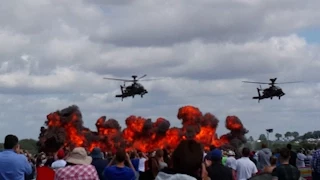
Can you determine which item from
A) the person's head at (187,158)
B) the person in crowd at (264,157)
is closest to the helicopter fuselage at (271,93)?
the person in crowd at (264,157)

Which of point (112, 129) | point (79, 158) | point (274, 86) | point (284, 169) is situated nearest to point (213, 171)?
point (284, 169)

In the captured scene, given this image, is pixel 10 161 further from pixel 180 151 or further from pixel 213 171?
pixel 180 151

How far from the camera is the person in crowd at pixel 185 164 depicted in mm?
5758

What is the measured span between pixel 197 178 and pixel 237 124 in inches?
3487

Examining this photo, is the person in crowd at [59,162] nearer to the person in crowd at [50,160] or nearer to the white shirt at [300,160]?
the person in crowd at [50,160]

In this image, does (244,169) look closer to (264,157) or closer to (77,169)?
(264,157)

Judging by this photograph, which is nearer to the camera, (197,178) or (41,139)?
(197,178)

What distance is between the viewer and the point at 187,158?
5805 mm

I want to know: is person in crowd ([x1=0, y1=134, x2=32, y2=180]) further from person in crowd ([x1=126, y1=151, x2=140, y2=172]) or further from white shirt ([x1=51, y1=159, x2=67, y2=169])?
person in crowd ([x1=126, y1=151, x2=140, y2=172])

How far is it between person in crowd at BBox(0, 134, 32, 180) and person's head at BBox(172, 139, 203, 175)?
5512 mm

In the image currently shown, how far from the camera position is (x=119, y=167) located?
37.6 ft

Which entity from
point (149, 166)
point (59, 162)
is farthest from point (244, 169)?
point (59, 162)

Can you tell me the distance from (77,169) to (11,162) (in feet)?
5.18

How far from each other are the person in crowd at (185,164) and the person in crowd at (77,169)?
403 centimetres
